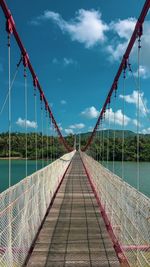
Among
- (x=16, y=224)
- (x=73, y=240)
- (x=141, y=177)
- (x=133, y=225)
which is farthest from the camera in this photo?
(x=141, y=177)

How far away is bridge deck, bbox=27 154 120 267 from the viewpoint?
3.71 m

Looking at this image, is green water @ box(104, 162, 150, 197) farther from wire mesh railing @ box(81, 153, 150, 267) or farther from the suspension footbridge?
wire mesh railing @ box(81, 153, 150, 267)

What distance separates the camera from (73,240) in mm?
4516

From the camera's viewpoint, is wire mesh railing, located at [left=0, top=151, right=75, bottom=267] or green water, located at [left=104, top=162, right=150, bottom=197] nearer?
wire mesh railing, located at [left=0, top=151, right=75, bottom=267]

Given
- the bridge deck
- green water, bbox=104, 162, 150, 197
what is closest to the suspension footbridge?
the bridge deck

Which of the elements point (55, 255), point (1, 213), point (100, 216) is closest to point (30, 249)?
point (55, 255)

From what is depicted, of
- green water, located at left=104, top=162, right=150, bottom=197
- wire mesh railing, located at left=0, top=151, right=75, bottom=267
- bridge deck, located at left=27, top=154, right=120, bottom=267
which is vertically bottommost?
green water, located at left=104, top=162, right=150, bottom=197

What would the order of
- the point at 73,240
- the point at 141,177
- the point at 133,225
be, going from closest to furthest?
1. the point at 133,225
2. the point at 73,240
3. the point at 141,177

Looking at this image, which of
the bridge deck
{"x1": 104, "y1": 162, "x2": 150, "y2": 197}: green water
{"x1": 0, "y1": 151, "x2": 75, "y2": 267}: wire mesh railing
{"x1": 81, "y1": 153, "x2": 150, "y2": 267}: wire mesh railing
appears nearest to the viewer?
{"x1": 81, "y1": 153, "x2": 150, "y2": 267}: wire mesh railing

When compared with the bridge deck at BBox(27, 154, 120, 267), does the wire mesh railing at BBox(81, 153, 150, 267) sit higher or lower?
higher

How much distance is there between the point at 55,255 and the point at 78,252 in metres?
0.24

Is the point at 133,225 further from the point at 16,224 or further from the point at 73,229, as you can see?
the point at 73,229

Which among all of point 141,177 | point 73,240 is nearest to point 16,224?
point 73,240

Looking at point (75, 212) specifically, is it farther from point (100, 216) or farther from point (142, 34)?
point (142, 34)
